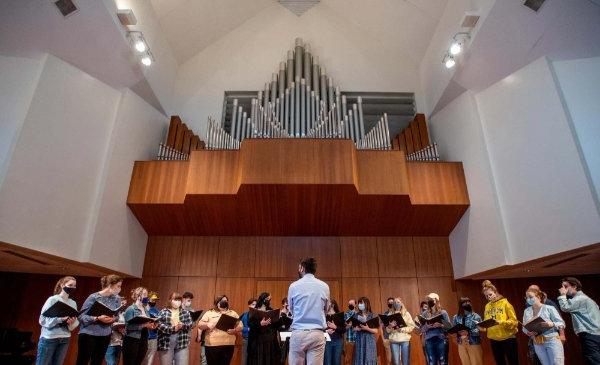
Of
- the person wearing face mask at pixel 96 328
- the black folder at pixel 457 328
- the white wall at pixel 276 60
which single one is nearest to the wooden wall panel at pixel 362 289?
the black folder at pixel 457 328

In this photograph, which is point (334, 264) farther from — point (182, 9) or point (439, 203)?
point (182, 9)

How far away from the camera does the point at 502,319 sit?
4.40 meters

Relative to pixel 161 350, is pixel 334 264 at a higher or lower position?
higher

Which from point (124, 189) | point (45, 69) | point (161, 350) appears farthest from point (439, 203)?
point (45, 69)

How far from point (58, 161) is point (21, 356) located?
128 inches

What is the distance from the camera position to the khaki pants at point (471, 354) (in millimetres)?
5004

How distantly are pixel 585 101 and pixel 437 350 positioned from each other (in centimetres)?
396

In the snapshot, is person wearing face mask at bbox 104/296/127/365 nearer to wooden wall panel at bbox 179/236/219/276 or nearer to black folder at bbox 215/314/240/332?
black folder at bbox 215/314/240/332

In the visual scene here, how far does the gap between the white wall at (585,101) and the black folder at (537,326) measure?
5.84 feet

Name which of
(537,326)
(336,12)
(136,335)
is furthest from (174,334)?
(336,12)

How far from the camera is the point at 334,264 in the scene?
293 inches

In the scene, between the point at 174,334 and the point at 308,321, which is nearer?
the point at 308,321

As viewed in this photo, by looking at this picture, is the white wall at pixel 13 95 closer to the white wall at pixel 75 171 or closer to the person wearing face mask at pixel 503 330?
the white wall at pixel 75 171

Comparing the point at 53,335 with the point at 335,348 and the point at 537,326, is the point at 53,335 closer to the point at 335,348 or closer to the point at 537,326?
the point at 335,348
